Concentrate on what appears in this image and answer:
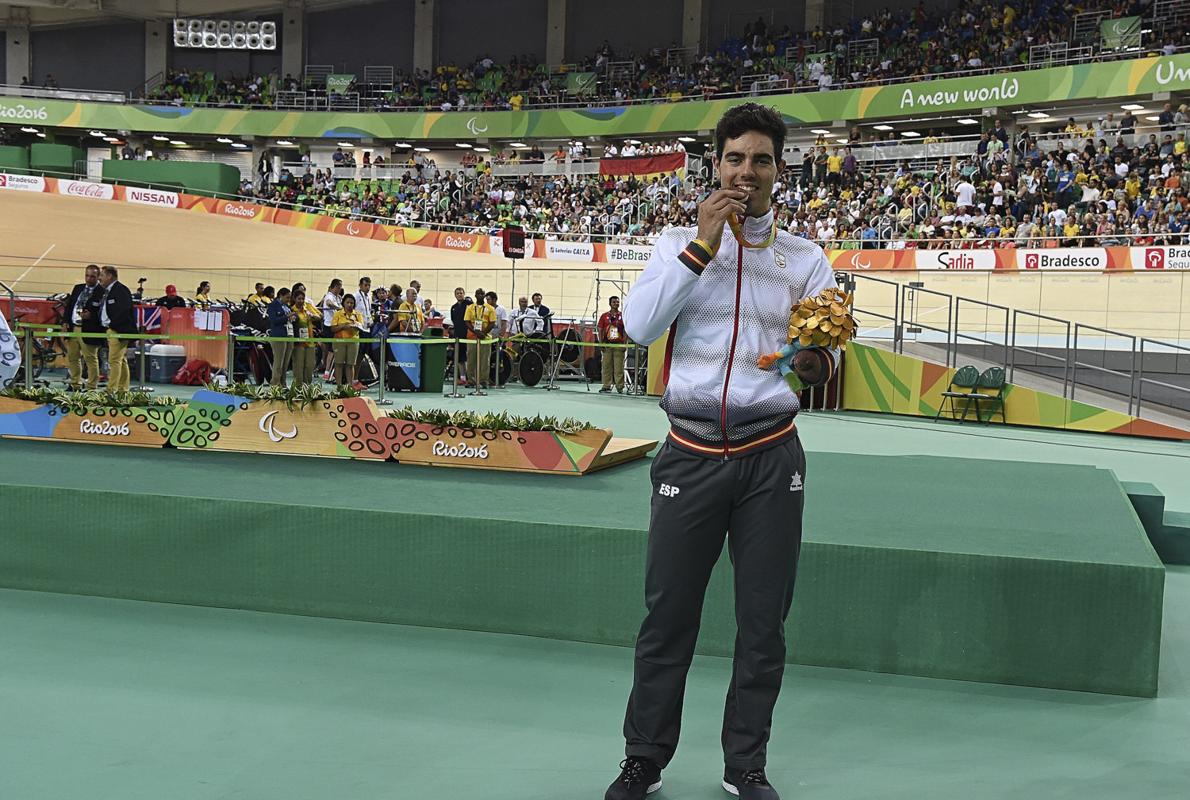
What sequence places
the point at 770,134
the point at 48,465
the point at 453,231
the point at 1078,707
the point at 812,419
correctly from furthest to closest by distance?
the point at 453,231, the point at 812,419, the point at 48,465, the point at 1078,707, the point at 770,134

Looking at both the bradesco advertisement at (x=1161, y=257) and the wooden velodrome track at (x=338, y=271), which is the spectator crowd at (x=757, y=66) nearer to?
the bradesco advertisement at (x=1161, y=257)

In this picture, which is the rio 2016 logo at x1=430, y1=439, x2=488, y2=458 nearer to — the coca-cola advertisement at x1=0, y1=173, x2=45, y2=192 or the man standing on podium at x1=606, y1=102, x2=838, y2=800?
the man standing on podium at x1=606, y1=102, x2=838, y2=800

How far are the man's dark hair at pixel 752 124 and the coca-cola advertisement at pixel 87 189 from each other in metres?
39.0

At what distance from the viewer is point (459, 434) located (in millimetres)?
5512

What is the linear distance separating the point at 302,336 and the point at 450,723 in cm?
1215

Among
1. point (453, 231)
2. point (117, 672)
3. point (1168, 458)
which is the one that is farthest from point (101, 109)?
point (117, 672)

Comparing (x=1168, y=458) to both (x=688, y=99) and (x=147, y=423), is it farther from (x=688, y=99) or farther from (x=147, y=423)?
(x=688, y=99)

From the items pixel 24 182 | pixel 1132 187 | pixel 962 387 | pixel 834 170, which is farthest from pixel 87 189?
pixel 962 387

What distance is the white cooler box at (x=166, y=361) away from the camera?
54.0 feet

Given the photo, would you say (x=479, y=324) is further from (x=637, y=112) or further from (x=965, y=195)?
(x=637, y=112)

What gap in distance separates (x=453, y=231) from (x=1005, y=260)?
18225 millimetres

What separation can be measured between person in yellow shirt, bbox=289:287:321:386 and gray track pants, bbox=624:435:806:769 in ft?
40.5

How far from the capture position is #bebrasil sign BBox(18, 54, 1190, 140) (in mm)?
28156

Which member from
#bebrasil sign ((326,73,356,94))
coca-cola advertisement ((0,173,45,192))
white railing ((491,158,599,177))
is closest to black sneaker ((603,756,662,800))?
white railing ((491,158,599,177))
